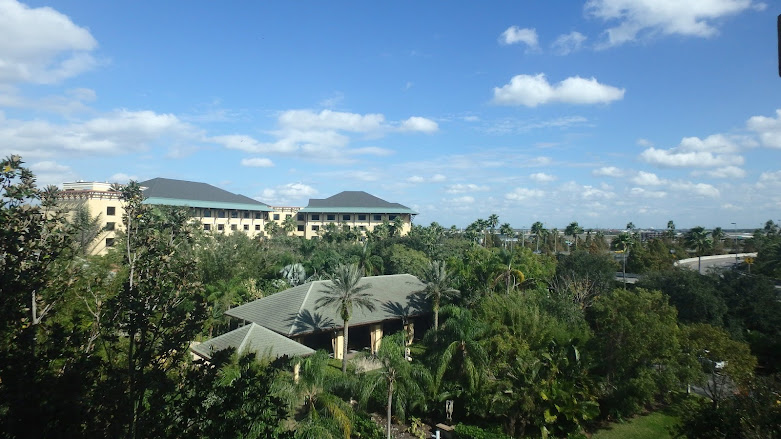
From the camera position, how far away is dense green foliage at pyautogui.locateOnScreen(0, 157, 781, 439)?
615cm

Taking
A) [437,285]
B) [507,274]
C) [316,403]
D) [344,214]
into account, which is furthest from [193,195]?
[316,403]

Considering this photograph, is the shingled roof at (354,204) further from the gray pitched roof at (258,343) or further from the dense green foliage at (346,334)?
the gray pitched roof at (258,343)

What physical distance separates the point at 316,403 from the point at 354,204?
71021 millimetres

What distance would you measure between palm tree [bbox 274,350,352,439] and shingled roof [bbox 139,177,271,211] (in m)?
57.2

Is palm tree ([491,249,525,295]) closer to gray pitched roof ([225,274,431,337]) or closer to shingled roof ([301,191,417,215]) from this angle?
gray pitched roof ([225,274,431,337])

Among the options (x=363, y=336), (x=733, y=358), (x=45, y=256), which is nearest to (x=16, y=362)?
(x=45, y=256)

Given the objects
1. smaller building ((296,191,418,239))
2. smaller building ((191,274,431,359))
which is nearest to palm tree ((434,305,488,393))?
smaller building ((191,274,431,359))

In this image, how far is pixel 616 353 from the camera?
23.3 metres

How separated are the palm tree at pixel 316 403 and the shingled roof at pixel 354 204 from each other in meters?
66.1

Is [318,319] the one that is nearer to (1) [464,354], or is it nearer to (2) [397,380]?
(2) [397,380]

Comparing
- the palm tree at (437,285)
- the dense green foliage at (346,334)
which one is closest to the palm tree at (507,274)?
the dense green foliage at (346,334)

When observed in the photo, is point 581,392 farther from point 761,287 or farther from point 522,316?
point 761,287

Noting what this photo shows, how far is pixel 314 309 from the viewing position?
29.2 meters

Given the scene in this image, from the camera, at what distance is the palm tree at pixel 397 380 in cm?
2094
